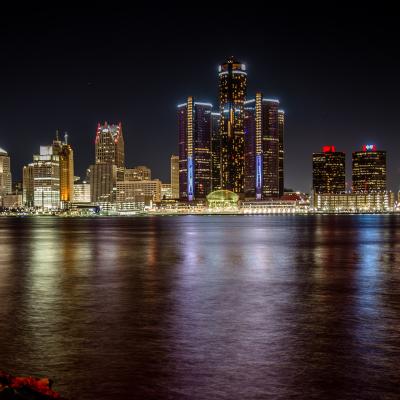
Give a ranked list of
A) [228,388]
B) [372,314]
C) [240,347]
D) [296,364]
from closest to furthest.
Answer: [228,388] → [296,364] → [240,347] → [372,314]

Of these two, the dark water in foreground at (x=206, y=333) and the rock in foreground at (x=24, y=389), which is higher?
the rock in foreground at (x=24, y=389)

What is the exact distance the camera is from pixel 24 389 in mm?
7598

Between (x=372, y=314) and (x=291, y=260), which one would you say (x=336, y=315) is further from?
(x=291, y=260)

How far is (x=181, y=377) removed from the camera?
1061 centimetres

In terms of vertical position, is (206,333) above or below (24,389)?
below

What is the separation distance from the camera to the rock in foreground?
7211 millimetres

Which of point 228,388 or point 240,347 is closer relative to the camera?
point 228,388

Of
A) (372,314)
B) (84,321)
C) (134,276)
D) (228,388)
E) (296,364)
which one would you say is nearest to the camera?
(228,388)

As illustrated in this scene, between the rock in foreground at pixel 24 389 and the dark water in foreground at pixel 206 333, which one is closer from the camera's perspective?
the rock in foreground at pixel 24 389

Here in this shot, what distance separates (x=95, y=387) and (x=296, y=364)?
4.10 m

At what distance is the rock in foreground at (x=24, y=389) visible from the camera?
721 cm

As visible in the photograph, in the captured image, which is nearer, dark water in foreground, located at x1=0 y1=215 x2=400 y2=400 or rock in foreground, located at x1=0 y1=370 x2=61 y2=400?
rock in foreground, located at x1=0 y1=370 x2=61 y2=400

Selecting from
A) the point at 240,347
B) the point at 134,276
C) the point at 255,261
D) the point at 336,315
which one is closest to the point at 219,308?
the point at 336,315

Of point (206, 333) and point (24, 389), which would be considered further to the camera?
point (206, 333)
